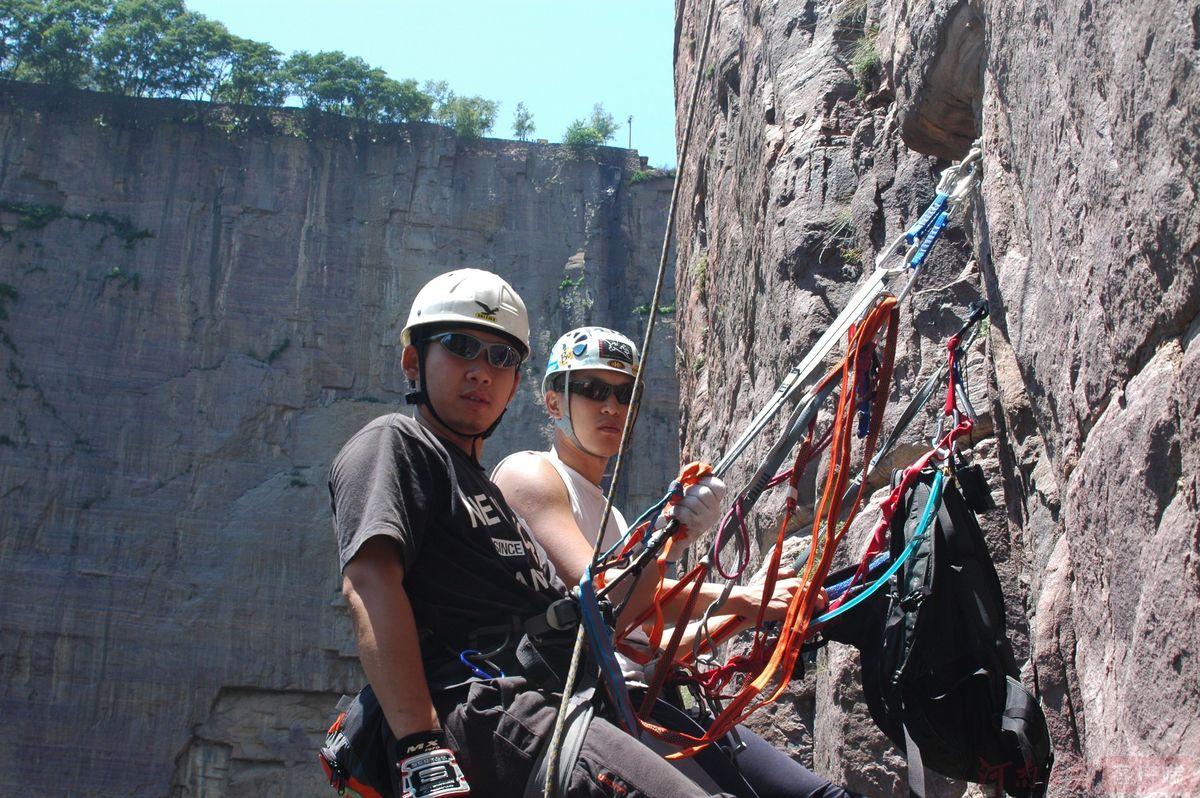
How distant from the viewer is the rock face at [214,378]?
1088 inches

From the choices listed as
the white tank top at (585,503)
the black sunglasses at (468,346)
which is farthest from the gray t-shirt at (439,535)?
the white tank top at (585,503)

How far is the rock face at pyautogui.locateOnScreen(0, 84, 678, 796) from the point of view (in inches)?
1088

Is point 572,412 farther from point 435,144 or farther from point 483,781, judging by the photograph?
point 435,144

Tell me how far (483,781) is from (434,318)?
1.14 meters

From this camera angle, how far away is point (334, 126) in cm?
3303

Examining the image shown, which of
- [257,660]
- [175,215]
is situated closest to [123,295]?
[175,215]

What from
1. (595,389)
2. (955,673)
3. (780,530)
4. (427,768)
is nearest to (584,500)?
(595,389)

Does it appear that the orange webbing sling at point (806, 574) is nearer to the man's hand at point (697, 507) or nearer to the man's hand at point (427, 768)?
the man's hand at point (697, 507)

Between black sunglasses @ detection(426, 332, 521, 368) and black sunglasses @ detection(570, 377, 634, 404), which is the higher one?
black sunglasses @ detection(426, 332, 521, 368)

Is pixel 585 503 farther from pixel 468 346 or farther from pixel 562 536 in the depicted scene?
pixel 468 346

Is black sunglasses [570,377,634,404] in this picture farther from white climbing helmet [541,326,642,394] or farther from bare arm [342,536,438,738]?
bare arm [342,536,438,738]

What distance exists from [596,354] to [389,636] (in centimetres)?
156

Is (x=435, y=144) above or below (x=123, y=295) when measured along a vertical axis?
above

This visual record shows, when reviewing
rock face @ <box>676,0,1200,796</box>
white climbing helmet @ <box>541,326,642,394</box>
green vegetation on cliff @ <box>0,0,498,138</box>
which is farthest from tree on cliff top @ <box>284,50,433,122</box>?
white climbing helmet @ <box>541,326,642,394</box>
